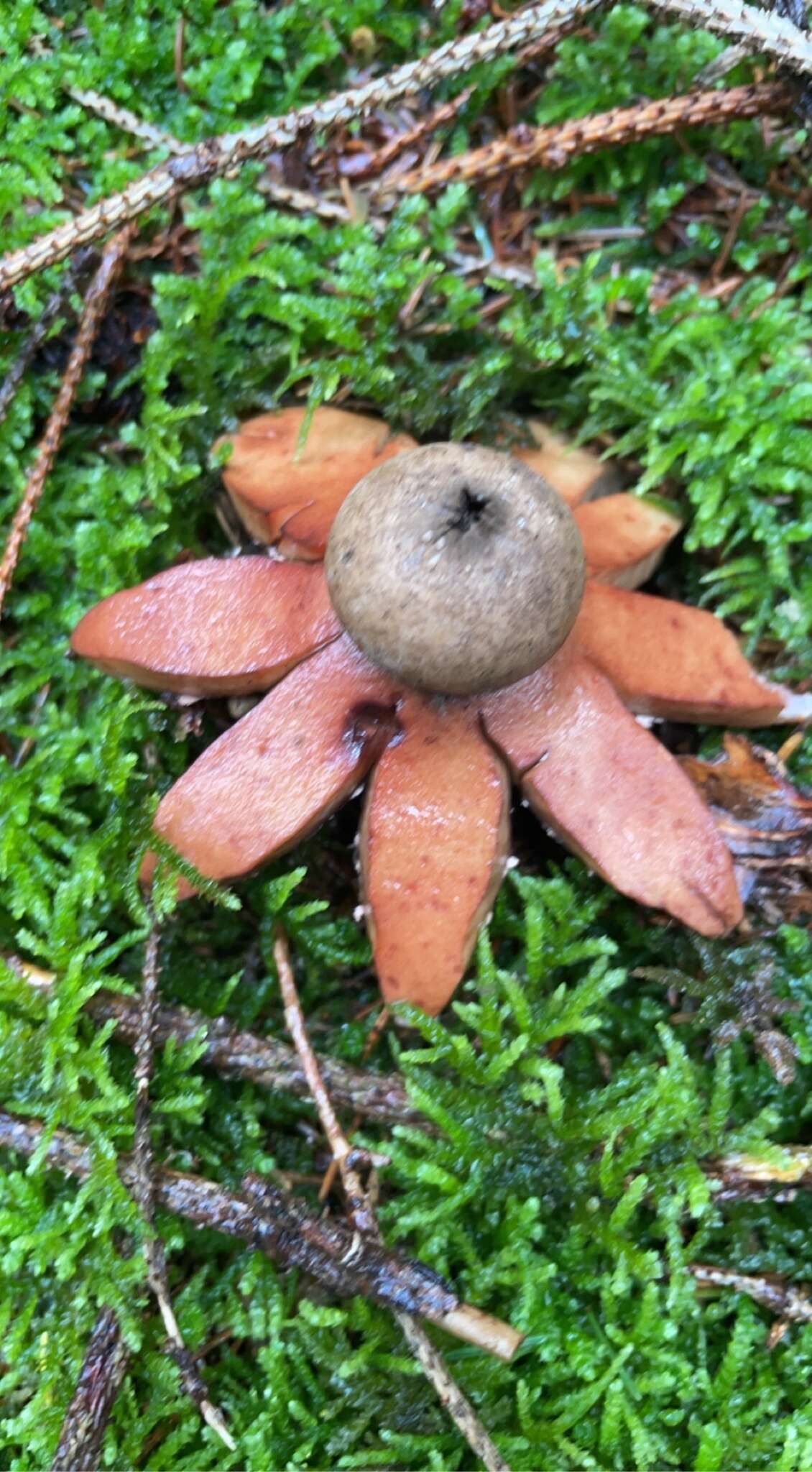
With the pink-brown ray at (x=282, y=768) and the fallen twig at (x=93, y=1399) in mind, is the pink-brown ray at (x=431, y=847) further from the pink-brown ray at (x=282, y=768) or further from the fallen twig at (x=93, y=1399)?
the fallen twig at (x=93, y=1399)

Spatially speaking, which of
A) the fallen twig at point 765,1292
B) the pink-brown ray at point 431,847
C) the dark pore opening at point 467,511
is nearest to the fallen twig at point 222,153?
the dark pore opening at point 467,511

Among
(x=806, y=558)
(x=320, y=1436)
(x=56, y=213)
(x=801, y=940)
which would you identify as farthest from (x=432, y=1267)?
(x=56, y=213)

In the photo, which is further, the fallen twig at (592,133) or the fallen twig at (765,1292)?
the fallen twig at (592,133)

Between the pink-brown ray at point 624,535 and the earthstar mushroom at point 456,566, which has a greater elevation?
the earthstar mushroom at point 456,566

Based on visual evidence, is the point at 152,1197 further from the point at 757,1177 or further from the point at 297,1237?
the point at 757,1177

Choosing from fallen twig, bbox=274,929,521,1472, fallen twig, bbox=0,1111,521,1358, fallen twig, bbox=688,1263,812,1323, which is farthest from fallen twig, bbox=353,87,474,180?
fallen twig, bbox=688,1263,812,1323

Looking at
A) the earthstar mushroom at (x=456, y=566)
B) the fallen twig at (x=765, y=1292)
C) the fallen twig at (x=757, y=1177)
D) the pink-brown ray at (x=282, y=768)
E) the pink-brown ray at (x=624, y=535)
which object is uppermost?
the earthstar mushroom at (x=456, y=566)
